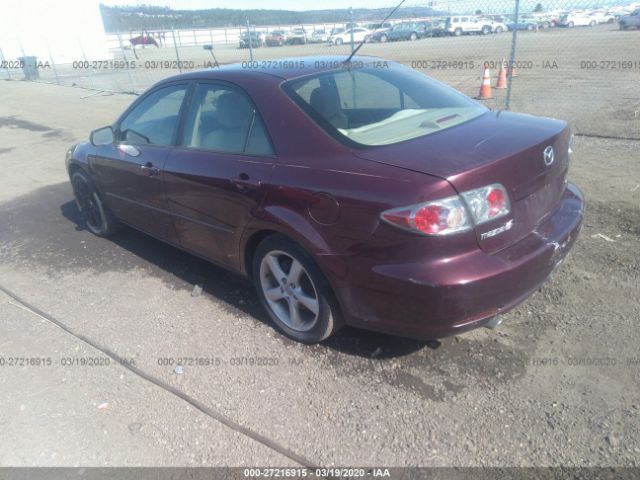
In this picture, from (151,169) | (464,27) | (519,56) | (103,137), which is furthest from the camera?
(519,56)

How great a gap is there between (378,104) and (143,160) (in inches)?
74.4

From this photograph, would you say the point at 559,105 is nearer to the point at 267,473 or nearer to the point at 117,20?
the point at 267,473

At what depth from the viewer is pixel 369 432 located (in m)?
2.46

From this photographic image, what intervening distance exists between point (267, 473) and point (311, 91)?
7.06 feet

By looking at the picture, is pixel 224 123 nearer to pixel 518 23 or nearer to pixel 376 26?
pixel 376 26

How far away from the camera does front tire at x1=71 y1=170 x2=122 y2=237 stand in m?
4.85

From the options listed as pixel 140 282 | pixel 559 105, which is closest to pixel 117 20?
pixel 559 105

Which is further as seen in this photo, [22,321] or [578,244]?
[578,244]

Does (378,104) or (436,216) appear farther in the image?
(378,104)

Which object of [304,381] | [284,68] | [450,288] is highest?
[284,68]

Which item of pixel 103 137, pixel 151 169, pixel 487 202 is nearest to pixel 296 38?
pixel 103 137

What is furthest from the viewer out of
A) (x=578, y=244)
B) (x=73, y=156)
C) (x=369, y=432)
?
(x=73, y=156)

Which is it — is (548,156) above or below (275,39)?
above

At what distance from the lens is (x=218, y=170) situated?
10.5 feet
